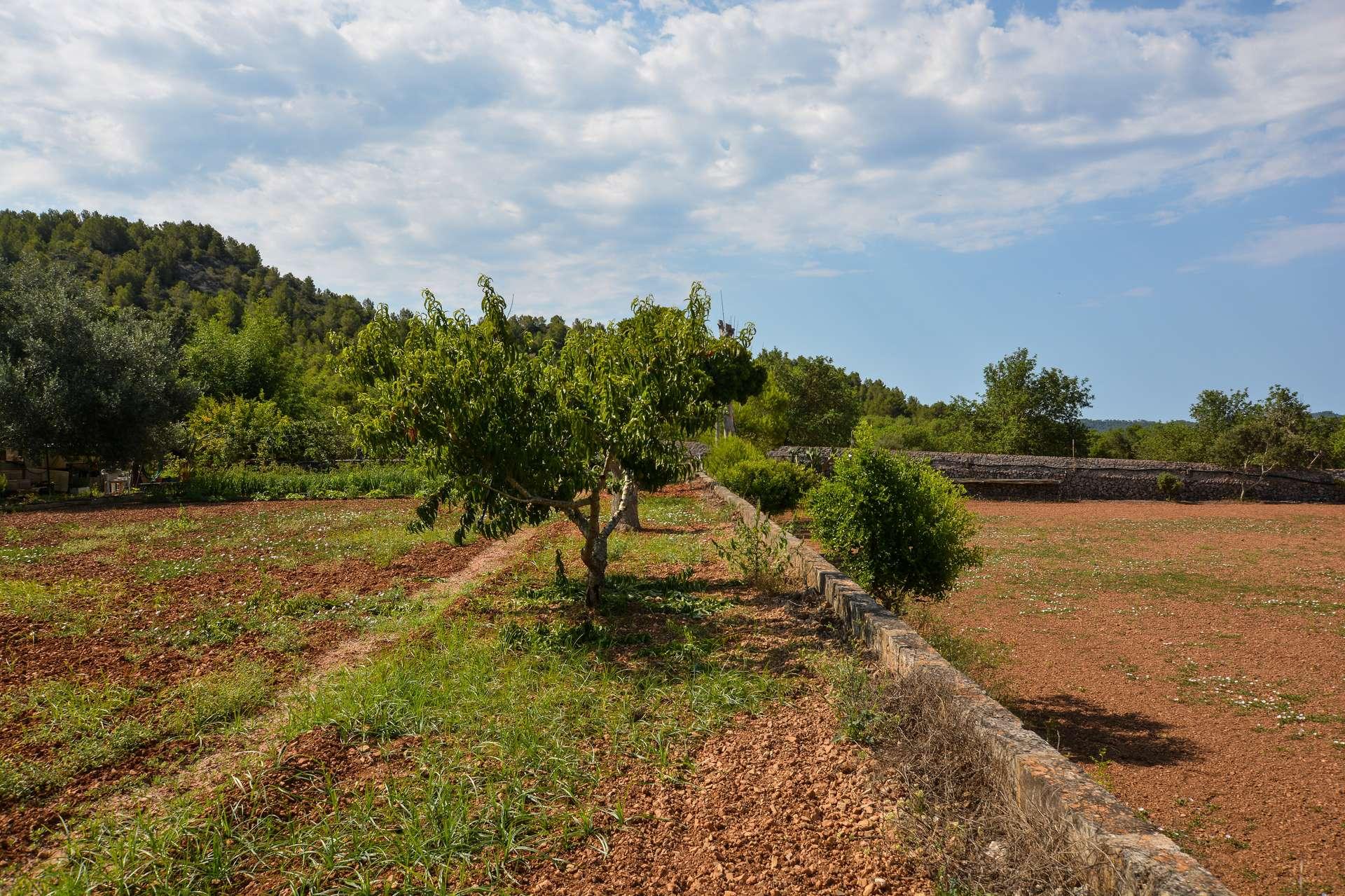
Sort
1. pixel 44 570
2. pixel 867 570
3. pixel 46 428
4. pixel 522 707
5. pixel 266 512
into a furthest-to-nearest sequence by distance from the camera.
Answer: pixel 46 428
pixel 266 512
pixel 44 570
pixel 867 570
pixel 522 707

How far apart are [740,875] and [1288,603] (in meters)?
10.5

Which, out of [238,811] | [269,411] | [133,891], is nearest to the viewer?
[133,891]

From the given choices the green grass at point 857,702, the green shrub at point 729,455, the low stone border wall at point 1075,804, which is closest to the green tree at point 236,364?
the green shrub at point 729,455

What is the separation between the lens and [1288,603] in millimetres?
9789

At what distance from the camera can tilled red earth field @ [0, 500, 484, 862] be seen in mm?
4293

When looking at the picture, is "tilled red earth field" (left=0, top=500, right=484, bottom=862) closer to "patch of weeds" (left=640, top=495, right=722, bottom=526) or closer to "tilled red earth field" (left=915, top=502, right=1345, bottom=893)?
"patch of weeds" (left=640, top=495, right=722, bottom=526)

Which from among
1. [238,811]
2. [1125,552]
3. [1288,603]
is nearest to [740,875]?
[238,811]

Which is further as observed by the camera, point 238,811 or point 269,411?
point 269,411

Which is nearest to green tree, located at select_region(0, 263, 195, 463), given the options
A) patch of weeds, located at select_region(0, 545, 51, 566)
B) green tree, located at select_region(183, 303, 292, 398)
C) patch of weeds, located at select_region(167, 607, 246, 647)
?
green tree, located at select_region(183, 303, 292, 398)

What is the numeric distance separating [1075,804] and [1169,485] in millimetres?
26220

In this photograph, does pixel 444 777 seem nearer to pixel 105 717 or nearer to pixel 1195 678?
pixel 105 717

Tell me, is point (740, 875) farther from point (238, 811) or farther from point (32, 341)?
point (32, 341)

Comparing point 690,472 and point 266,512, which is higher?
point 690,472

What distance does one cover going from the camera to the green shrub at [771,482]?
1535 cm
